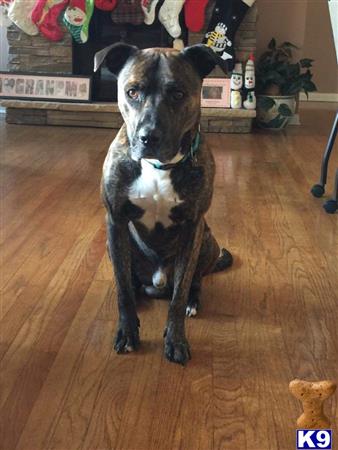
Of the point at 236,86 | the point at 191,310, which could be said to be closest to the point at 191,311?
the point at 191,310

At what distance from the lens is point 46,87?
473 centimetres

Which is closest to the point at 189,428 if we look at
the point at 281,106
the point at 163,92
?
the point at 163,92

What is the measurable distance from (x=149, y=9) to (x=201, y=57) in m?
3.14

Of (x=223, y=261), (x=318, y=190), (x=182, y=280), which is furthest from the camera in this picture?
(x=318, y=190)

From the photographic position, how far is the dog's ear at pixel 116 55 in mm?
1594

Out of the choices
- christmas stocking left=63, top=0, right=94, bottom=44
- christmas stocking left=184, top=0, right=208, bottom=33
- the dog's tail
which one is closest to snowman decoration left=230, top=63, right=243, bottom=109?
christmas stocking left=184, top=0, right=208, bottom=33

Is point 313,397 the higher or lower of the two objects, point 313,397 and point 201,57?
the lower

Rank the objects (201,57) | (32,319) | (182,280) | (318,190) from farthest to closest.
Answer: (318,190) → (32,319) → (182,280) → (201,57)

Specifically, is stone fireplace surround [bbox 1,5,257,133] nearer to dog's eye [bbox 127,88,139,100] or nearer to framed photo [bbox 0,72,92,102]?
framed photo [bbox 0,72,92,102]

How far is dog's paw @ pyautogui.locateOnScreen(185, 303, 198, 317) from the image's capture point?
1869mm

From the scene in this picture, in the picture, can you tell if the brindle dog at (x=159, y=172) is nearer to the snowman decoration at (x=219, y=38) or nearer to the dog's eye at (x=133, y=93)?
the dog's eye at (x=133, y=93)

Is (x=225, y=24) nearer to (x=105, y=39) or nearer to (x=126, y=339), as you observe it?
(x=105, y=39)

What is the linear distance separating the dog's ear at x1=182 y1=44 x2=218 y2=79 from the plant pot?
10.4 feet

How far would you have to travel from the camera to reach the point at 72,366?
158 cm
